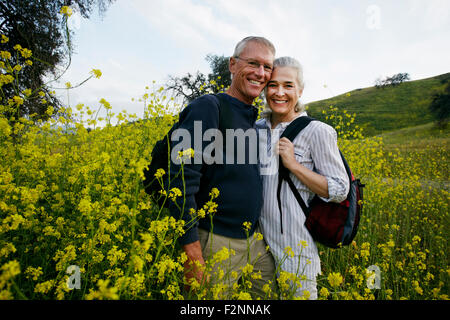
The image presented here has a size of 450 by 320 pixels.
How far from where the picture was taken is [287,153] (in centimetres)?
185

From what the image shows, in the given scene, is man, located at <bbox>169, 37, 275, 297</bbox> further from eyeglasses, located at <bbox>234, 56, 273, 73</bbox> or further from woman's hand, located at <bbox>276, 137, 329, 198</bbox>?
woman's hand, located at <bbox>276, 137, 329, 198</bbox>

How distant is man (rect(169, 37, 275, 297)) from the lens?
1.63m

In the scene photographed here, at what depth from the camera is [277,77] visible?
6.85ft

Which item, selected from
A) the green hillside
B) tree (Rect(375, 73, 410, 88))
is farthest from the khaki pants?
tree (Rect(375, 73, 410, 88))

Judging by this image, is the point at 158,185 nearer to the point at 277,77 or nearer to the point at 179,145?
the point at 179,145

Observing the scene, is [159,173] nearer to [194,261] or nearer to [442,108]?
[194,261]

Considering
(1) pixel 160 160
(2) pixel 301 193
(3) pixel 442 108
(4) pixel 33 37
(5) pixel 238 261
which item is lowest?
(5) pixel 238 261

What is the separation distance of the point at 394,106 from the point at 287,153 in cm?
6050

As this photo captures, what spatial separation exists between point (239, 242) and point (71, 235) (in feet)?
4.20

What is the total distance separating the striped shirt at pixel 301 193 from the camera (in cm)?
179

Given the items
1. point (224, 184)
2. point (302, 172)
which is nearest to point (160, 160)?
point (224, 184)

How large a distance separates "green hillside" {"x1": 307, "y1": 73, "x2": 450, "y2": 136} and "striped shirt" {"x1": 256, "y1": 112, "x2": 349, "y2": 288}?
3456 centimetres

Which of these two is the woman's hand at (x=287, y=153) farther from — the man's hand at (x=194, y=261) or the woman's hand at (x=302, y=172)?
the man's hand at (x=194, y=261)
